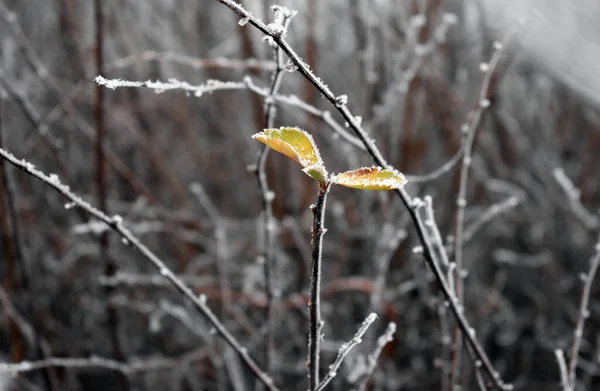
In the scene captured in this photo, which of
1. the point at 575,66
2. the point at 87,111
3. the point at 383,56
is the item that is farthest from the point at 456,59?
the point at 87,111

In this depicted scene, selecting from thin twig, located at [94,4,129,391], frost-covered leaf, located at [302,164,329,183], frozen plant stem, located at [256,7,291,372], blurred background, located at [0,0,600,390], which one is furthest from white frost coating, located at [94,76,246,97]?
blurred background, located at [0,0,600,390]

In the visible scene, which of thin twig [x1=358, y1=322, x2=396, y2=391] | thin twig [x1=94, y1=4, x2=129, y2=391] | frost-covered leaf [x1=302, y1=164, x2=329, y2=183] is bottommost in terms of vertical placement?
thin twig [x1=358, y1=322, x2=396, y2=391]

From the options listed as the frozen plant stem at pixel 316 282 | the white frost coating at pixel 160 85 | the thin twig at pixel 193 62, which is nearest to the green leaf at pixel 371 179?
the frozen plant stem at pixel 316 282

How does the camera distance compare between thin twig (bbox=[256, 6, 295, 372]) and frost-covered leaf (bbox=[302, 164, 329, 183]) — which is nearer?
frost-covered leaf (bbox=[302, 164, 329, 183])

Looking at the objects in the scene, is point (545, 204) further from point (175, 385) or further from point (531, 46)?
point (175, 385)

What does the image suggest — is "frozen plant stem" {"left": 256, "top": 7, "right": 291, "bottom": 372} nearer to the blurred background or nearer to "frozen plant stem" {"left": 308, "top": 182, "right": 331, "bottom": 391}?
"frozen plant stem" {"left": 308, "top": 182, "right": 331, "bottom": 391}

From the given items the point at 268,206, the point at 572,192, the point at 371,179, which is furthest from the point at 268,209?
the point at 572,192
